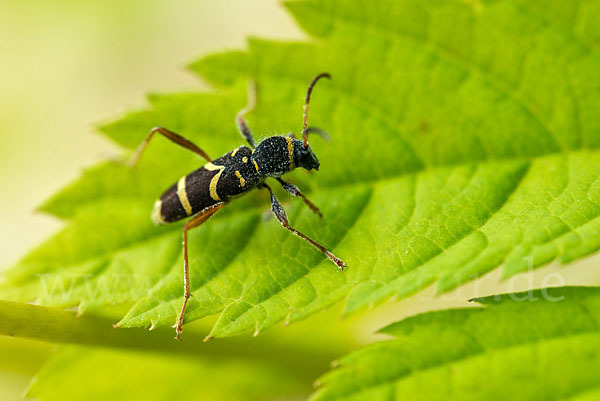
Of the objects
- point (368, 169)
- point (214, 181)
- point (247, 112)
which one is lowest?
point (368, 169)

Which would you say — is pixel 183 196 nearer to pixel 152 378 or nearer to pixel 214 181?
pixel 214 181

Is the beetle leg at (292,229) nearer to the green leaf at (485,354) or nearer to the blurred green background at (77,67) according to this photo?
the green leaf at (485,354)

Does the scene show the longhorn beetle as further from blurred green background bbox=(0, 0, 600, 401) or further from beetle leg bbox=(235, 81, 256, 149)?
blurred green background bbox=(0, 0, 600, 401)

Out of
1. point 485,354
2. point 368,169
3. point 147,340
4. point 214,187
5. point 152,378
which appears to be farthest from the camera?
point 152,378

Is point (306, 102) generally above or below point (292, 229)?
above

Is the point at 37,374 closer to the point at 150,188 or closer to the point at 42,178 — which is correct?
the point at 150,188

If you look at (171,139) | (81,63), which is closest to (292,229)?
(171,139)

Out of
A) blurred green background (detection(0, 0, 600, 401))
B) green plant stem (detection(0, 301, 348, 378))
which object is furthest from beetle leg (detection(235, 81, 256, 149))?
blurred green background (detection(0, 0, 600, 401))
